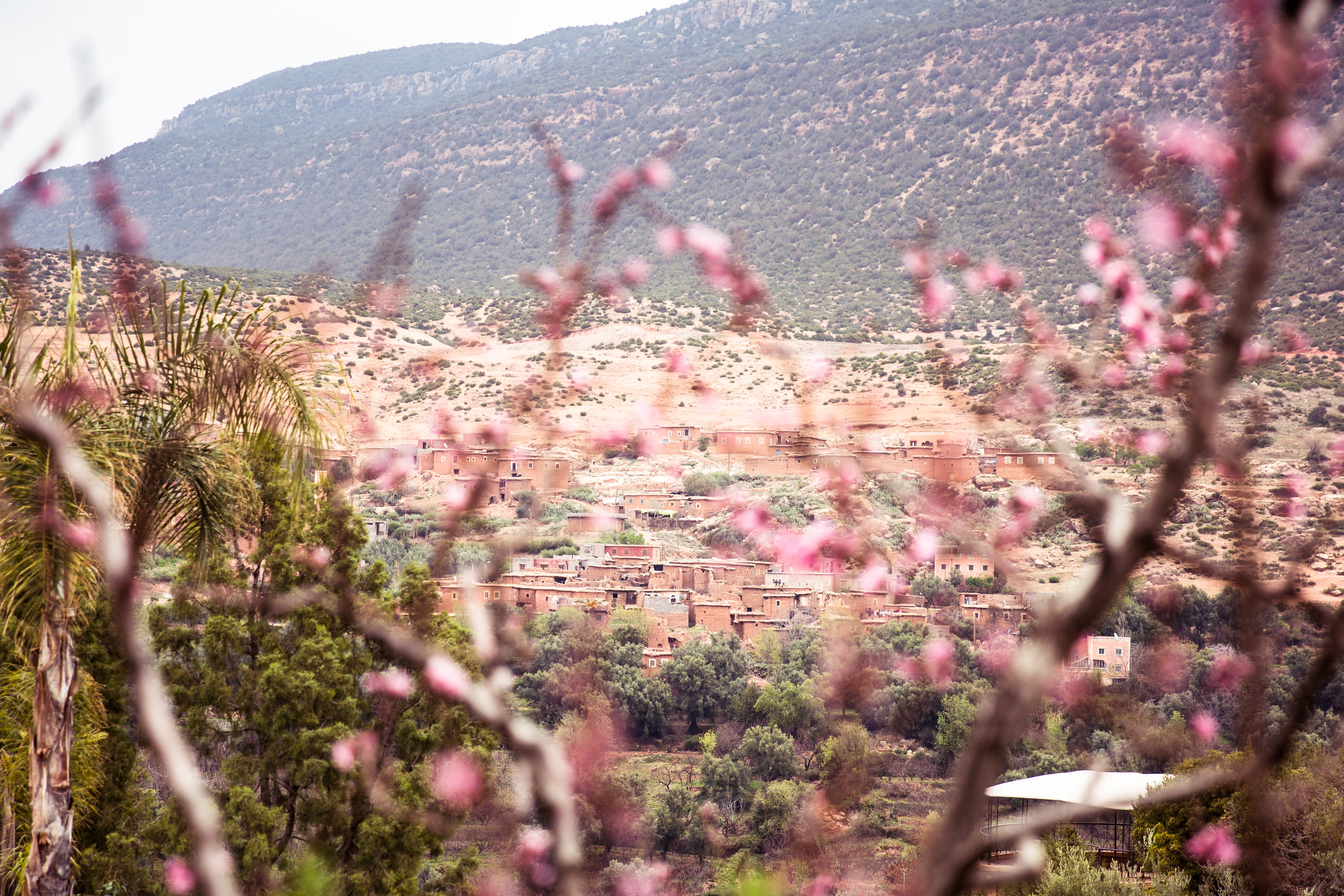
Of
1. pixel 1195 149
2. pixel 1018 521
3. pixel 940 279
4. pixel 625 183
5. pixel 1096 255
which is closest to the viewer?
pixel 1195 149

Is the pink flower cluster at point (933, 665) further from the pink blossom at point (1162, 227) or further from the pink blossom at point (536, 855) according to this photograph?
the pink blossom at point (1162, 227)

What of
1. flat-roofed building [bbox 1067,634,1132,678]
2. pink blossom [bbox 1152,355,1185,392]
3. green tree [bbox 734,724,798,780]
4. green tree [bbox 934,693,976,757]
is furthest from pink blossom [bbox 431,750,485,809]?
green tree [bbox 934,693,976,757]

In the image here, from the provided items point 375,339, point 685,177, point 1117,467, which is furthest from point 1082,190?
point 375,339

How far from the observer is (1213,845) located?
856 centimetres

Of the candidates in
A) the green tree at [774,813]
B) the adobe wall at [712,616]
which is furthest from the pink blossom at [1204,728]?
the adobe wall at [712,616]

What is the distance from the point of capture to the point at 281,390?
4348mm

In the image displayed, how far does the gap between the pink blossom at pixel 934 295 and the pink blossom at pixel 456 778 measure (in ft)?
20.2

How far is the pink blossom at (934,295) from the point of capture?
167 inches

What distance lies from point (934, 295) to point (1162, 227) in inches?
67.0

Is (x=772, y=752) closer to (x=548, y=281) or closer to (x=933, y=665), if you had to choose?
(x=933, y=665)

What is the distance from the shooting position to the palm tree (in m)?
3.84

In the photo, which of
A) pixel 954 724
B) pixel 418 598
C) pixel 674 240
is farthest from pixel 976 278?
pixel 954 724

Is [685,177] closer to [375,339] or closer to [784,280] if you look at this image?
[784,280]

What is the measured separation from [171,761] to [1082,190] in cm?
3983
